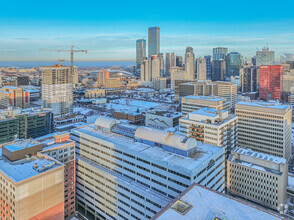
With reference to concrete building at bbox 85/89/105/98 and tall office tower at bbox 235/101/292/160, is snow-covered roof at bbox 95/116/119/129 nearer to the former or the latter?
tall office tower at bbox 235/101/292/160

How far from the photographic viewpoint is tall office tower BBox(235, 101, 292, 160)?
53.1 metres

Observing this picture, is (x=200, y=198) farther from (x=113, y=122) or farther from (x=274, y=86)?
(x=274, y=86)

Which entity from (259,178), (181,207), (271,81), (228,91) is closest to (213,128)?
(259,178)

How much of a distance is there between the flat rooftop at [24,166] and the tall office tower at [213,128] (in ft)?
94.0

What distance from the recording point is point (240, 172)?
136 ft

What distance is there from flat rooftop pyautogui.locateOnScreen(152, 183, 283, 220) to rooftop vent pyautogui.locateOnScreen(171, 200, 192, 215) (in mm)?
154

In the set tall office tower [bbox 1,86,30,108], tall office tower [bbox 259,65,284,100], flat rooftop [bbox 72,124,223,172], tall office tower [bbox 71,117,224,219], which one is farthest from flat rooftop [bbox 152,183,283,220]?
tall office tower [bbox 259,65,284,100]

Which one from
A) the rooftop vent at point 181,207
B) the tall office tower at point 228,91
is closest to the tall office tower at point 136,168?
the rooftop vent at point 181,207

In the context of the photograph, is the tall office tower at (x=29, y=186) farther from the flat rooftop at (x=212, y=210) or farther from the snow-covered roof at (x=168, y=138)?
the flat rooftop at (x=212, y=210)

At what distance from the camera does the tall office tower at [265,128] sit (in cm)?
5312

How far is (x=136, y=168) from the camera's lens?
101 ft

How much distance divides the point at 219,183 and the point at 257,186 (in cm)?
1181

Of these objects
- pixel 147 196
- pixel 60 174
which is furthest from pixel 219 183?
pixel 60 174

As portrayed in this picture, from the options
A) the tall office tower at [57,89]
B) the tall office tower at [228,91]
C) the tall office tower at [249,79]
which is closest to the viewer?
the tall office tower at [57,89]
